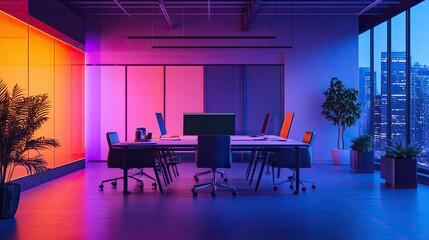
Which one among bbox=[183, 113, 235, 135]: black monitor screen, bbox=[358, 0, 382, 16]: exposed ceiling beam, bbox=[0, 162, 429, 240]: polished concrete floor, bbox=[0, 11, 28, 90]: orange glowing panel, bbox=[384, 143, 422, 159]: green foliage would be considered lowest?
bbox=[0, 162, 429, 240]: polished concrete floor

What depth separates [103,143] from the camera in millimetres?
12156

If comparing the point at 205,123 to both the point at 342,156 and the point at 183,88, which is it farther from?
the point at 342,156

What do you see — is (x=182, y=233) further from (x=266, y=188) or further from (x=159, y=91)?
(x=159, y=91)

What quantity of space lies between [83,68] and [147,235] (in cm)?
739

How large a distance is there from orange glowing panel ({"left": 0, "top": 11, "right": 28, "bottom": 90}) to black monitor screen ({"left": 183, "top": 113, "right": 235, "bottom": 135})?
273cm

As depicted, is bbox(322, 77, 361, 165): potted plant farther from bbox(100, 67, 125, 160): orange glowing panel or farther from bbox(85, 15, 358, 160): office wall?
bbox(100, 67, 125, 160): orange glowing panel

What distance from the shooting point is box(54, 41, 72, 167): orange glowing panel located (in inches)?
364

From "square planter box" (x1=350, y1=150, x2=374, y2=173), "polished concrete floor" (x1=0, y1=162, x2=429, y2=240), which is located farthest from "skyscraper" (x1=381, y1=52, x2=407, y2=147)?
"polished concrete floor" (x1=0, y1=162, x2=429, y2=240)

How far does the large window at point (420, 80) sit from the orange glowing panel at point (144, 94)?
607 cm

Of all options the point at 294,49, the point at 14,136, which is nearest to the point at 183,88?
the point at 294,49

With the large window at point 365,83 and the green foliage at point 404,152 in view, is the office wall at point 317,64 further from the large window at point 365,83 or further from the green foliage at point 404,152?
the green foliage at point 404,152

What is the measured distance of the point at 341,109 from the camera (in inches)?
444

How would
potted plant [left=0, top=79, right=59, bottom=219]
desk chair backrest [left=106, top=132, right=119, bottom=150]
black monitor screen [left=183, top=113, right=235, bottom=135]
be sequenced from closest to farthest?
potted plant [left=0, top=79, right=59, bottom=219] → desk chair backrest [left=106, top=132, right=119, bottom=150] → black monitor screen [left=183, top=113, right=235, bottom=135]

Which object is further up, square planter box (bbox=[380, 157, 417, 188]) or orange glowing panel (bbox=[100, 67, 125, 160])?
orange glowing panel (bbox=[100, 67, 125, 160])
